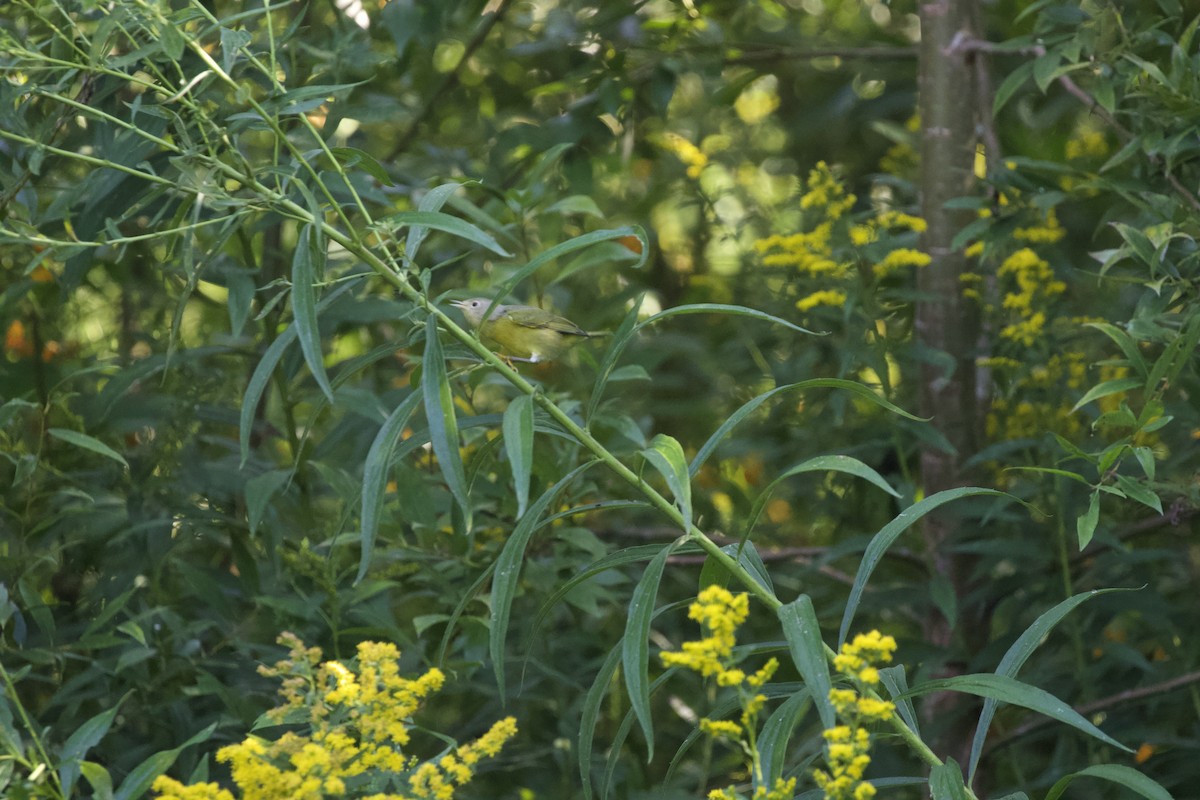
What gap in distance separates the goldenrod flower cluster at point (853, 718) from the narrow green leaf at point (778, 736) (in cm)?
7

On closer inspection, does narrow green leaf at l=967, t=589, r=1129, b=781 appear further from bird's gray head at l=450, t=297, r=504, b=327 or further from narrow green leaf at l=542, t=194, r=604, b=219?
narrow green leaf at l=542, t=194, r=604, b=219

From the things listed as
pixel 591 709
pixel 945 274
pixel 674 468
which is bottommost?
pixel 945 274

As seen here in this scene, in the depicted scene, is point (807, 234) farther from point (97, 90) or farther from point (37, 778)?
point (37, 778)

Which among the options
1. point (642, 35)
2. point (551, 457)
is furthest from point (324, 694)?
point (642, 35)

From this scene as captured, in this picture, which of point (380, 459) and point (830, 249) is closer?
point (380, 459)

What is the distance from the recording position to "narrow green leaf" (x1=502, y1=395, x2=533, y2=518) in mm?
1231

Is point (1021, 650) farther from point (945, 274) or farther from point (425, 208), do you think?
point (945, 274)

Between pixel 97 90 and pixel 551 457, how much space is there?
3.59ft

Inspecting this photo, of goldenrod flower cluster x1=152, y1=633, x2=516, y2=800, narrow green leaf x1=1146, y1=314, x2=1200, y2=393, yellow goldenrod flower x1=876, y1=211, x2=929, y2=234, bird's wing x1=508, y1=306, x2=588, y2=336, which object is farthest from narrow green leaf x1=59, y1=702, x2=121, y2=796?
yellow goldenrod flower x1=876, y1=211, x2=929, y2=234

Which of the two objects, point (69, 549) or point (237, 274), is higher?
point (237, 274)

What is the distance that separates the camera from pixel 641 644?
134 centimetres

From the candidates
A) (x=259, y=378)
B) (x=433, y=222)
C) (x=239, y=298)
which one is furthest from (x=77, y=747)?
(x=239, y=298)

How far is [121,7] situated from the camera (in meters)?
1.45

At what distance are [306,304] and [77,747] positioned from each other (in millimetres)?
672
